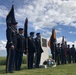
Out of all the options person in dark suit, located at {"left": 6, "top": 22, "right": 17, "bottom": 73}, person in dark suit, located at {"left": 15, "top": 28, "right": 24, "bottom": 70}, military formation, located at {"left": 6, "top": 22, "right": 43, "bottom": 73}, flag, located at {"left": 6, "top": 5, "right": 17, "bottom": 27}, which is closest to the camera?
person in dark suit, located at {"left": 6, "top": 22, "right": 17, "bottom": 73}

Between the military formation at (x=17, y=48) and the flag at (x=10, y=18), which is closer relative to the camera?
the military formation at (x=17, y=48)

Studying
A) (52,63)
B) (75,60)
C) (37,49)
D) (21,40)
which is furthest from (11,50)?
(75,60)

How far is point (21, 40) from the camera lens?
12.4m

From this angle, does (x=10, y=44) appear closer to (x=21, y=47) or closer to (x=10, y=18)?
(x=10, y=18)

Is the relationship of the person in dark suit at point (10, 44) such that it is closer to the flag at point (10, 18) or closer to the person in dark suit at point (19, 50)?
the flag at point (10, 18)

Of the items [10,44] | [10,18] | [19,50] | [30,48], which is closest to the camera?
[10,44]

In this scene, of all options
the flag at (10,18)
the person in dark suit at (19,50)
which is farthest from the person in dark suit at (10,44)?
the person in dark suit at (19,50)

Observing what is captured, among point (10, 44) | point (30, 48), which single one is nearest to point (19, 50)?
point (30, 48)

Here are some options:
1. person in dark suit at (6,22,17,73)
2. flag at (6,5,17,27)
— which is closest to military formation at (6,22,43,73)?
person in dark suit at (6,22,17,73)

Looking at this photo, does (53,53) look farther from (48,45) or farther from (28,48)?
(28,48)

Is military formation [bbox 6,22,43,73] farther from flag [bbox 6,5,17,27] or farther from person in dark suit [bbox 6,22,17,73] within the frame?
flag [bbox 6,5,17,27]

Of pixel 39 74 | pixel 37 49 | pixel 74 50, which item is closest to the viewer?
pixel 39 74

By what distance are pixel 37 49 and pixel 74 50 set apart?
8175mm

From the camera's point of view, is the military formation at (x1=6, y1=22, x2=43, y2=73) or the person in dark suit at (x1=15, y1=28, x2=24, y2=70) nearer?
the military formation at (x1=6, y1=22, x2=43, y2=73)
